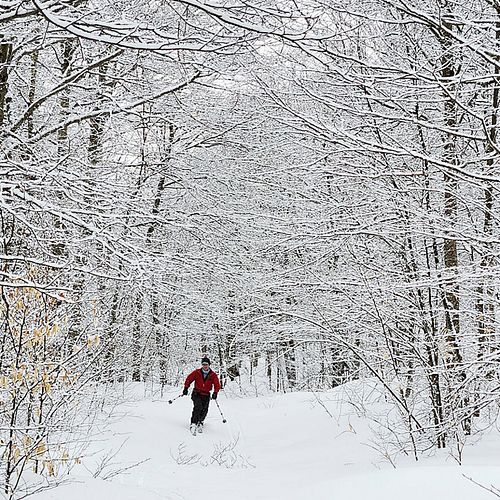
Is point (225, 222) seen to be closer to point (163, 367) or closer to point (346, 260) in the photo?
point (346, 260)

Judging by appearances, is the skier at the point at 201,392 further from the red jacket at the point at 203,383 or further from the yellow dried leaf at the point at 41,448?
the yellow dried leaf at the point at 41,448

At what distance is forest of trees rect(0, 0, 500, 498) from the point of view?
4922 mm

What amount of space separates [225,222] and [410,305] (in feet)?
15.3

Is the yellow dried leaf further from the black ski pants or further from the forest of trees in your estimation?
the black ski pants

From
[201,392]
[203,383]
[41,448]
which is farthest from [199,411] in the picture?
[41,448]

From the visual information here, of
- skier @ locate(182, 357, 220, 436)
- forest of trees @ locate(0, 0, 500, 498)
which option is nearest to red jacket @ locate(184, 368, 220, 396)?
skier @ locate(182, 357, 220, 436)

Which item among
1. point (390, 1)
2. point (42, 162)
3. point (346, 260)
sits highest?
point (390, 1)

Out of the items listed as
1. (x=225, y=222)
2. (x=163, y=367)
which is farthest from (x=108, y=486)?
(x=163, y=367)

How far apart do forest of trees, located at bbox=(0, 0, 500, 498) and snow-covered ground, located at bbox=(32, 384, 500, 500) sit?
0.50 metres

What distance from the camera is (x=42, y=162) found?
19.5 ft

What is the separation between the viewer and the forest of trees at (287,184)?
4.92 meters

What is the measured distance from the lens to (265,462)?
9008mm

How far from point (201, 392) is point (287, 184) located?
519 cm

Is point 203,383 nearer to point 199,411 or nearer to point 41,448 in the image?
point 199,411
